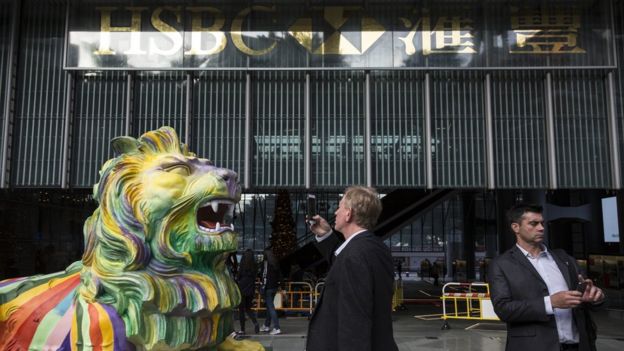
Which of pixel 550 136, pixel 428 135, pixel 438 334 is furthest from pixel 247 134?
pixel 438 334

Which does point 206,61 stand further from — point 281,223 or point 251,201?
point 251,201

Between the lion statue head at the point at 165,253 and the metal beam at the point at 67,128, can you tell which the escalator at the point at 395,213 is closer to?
the metal beam at the point at 67,128

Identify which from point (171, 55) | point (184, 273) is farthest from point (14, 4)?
point (184, 273)

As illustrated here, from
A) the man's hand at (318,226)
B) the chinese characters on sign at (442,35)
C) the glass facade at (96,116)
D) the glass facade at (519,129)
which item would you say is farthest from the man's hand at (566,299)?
Result: the glass facade at (96,116)

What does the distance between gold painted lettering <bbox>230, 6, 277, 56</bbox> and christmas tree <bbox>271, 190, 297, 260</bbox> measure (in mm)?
8661

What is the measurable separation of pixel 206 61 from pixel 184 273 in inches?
231

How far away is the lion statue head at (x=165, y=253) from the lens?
3234 millimetres

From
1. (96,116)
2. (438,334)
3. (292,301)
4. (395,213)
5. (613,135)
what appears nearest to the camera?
(613,135)

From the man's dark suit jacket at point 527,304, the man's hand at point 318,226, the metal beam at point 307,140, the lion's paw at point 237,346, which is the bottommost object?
the lion's paw at point 237,346

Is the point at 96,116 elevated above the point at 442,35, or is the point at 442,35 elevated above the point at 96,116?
the point at 442,35

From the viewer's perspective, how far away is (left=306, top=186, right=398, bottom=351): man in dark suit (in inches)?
96.3

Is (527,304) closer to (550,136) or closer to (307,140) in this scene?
(307,140)

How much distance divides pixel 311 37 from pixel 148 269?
616cm

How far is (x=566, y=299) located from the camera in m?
3.08
